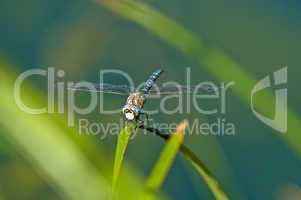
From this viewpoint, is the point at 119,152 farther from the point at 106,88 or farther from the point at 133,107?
the point at 106,88

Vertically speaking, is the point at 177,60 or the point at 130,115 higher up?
the point at 177,60

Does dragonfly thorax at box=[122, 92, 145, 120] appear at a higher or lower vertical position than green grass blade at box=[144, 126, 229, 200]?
higher

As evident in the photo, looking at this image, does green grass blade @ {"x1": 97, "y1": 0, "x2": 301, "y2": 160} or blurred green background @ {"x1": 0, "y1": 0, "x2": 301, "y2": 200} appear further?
blurred green background @ {"x1": 0, "y1": 0, "x2": 301, "y2": 200}

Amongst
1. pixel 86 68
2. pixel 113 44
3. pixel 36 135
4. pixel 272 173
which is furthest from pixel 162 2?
pixel 36 135

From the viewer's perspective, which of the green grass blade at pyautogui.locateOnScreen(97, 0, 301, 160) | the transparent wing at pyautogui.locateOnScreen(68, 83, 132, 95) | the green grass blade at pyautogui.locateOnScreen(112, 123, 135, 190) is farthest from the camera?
the transparent wing at pyautogui.locateOnScreen(68, 83, 132, 95)

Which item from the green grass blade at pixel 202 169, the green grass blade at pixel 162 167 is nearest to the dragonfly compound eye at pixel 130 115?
the green grass blade at pixel 202 169

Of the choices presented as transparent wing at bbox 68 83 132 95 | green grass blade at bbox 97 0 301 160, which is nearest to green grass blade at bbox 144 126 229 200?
green grass blade at bbox 97 0 301 160

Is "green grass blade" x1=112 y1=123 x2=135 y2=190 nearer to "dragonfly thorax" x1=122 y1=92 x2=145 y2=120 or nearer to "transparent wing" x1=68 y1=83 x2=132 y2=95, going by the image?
"dragonfly thorax" x1=122 y1=92 x2=145 y2=120

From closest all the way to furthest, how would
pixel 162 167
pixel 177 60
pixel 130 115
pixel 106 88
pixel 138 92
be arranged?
pixel 162 167, pixel 130 115, pixel 138 92, pixel 106 88, pixel 177 60

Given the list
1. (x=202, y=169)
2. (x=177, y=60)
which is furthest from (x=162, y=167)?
(x=177, y=60)

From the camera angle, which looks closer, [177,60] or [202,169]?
[202,169]
